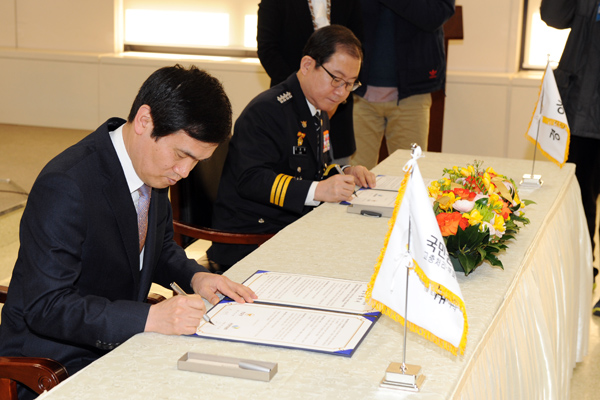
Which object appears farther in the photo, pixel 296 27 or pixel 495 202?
pixel 296 27

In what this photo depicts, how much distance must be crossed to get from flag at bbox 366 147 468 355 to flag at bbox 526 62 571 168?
1.66 m

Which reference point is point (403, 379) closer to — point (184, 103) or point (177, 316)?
point (177, 316)

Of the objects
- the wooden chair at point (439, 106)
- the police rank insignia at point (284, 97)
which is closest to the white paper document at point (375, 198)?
the police rank insignia at point (284, 97)

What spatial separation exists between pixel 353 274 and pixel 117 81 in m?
5.82

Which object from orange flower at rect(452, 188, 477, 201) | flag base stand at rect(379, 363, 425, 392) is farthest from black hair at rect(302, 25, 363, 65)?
flag base stand at rect(379, 363, 425, 392)

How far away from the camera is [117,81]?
23.9ft

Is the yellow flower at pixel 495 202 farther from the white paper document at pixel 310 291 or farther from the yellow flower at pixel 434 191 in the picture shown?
the white paper document at pixel 310 291

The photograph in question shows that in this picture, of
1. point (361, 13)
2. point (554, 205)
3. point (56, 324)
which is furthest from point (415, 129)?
point (56, 324)

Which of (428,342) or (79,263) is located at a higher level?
(79,263)

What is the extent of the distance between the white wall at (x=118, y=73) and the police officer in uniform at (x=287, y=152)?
3.53 m

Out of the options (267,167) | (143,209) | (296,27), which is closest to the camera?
(143,209)

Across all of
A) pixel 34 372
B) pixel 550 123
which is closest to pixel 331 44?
pixel 550 123

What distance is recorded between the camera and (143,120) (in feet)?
5.31

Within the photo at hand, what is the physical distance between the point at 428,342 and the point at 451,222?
0.40 m
